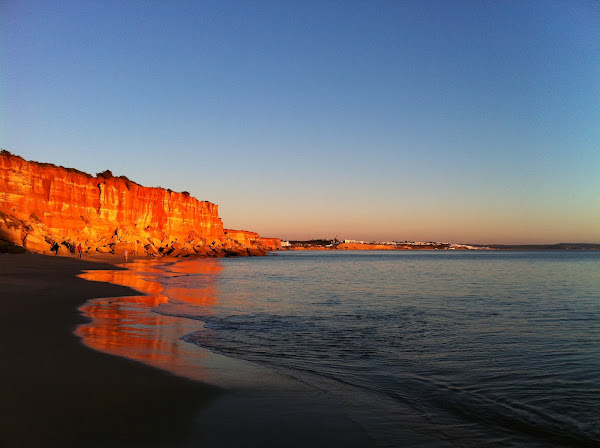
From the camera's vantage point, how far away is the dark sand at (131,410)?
3.83m

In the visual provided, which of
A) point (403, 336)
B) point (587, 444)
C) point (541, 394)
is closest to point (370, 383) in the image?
point (541, 394)

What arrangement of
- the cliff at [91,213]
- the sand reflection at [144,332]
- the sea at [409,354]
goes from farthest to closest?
the cliff at [91,213]
the sand reflection at [144,332]
the sea at [409,354]

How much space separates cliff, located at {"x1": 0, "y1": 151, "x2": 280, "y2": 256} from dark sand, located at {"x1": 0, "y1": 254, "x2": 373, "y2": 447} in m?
40.8

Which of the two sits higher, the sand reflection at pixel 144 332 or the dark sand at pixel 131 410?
the dark sand at pixel 131 410

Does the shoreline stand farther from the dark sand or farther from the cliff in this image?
the cliff

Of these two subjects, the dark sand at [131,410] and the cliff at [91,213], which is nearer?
the dark sand at [131,410]

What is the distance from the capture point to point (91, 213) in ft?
205

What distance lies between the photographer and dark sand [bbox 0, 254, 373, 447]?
3.83 metres

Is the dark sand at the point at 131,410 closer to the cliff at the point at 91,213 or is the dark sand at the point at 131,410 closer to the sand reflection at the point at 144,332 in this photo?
the sand reflection at the point at 144,332

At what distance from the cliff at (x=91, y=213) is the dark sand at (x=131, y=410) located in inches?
1606

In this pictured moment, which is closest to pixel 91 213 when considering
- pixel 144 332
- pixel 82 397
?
pixel 144 332

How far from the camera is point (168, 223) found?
84375 millimetres

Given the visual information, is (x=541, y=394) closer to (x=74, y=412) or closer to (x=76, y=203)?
(x=74, y=412)

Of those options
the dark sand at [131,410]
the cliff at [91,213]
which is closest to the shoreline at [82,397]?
the dark sand at [131,410]
